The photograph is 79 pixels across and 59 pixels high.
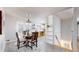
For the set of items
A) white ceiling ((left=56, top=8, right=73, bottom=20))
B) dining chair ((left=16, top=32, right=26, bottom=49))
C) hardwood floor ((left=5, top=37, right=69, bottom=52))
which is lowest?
hardwood floor ((left=5, top=37, right=69, bottom=52))

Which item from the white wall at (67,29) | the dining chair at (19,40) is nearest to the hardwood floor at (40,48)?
the dining chair at (19,40)

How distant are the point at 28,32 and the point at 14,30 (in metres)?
0.34

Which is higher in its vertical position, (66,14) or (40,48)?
(66,14)

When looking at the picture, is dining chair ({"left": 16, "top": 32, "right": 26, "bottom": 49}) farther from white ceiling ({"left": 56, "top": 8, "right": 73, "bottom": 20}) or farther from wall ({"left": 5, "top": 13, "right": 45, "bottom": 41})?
white ceiling ({"left": 56, "top": 8, "right": 73, "bottom": 20})

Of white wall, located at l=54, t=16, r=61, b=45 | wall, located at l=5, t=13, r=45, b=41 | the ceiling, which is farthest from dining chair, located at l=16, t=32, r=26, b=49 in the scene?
white wall, located at l=54, t=16, r=61, b=45

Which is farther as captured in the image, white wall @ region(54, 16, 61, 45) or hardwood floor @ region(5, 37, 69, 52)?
white wall @ region(54, 16, 61, 45)

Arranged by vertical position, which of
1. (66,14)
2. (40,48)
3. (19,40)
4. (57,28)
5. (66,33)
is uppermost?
(66,14)

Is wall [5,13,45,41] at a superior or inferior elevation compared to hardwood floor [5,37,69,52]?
superior

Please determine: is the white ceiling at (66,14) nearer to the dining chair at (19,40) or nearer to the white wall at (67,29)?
the white wall at (67,29)

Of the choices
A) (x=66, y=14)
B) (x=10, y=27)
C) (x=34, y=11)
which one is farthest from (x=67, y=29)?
(x=10, y=27)

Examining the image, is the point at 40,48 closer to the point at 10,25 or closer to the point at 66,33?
the point at 66,33

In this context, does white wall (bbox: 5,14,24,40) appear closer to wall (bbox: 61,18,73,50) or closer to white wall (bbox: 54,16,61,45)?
white wall (bbox: 54,16,61,45)

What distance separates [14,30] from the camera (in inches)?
98.1
